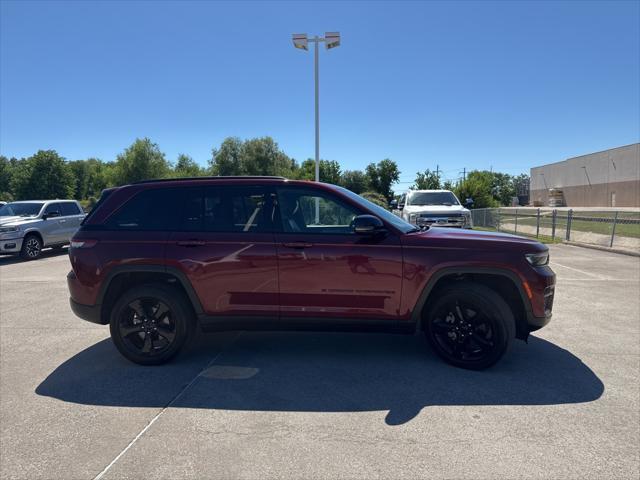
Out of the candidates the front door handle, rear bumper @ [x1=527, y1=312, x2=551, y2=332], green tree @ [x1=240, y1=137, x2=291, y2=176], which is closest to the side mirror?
the front door handle

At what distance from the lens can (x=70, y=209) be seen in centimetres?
1464

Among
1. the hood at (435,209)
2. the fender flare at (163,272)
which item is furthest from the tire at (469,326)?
the hood at (435,209)

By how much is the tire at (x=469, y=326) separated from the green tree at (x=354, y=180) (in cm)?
5324

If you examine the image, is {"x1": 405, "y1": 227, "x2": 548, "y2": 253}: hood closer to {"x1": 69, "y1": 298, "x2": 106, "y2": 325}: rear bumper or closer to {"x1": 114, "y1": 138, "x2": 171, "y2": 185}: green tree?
{"x1": 69, "y1": 298, "x2": 106, "y2": 325}: rear bumper

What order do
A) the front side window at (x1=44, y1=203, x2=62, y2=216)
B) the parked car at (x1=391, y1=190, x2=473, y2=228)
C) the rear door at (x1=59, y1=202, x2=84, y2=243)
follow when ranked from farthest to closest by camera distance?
the rear door at (x1=59, y1=202, x2=84, y2=243), the front side window at (x1=44, y1=203, x2=62, y2=216), the parked car at (x1=391, y1=190, x2=473, y2=228)

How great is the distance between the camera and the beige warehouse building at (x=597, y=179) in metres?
52.9

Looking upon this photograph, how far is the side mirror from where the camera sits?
3.75 metres

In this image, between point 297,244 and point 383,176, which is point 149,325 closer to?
point 297,244

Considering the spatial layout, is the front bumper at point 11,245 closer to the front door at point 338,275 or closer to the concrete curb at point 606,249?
the front door at point 338,275

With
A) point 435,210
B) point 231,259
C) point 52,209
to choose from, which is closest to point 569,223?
point 435,210

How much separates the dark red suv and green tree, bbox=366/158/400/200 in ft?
164

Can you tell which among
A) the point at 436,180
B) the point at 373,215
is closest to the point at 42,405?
the point at 373,215

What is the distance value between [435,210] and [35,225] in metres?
12.9

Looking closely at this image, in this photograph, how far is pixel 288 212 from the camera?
13.6 feet
